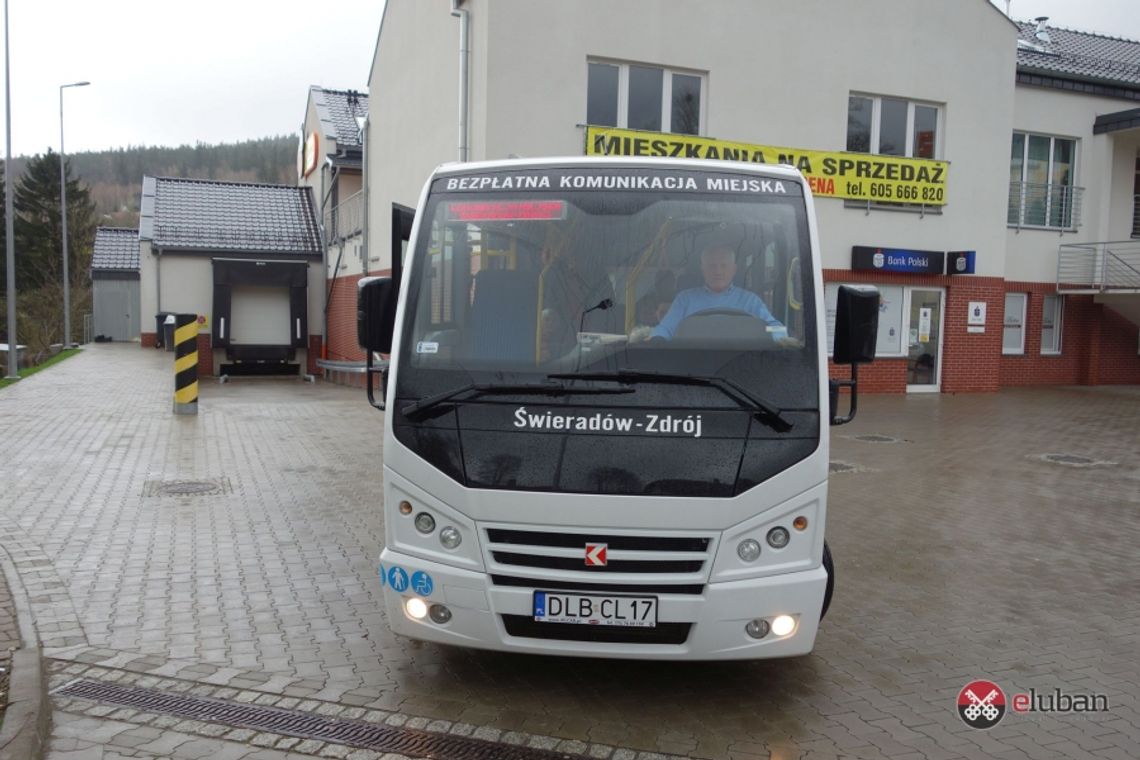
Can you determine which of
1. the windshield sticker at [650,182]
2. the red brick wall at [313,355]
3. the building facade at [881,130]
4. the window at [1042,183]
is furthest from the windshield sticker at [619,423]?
the red brick wall at [313,355]

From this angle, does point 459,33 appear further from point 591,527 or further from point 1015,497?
point 591,527

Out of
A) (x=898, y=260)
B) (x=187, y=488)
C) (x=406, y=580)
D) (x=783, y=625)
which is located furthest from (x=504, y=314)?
(x=898, y=260)

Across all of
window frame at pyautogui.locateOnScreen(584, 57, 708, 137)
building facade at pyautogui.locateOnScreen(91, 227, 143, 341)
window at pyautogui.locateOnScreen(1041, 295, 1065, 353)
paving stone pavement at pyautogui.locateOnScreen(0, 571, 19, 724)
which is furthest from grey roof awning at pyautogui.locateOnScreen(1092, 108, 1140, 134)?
building facade at pyautogui.locateOnScreen(91, 227, 143, 341)

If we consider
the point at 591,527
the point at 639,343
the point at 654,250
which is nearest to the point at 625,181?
the point at 654,250

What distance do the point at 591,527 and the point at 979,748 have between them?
2.01 metres

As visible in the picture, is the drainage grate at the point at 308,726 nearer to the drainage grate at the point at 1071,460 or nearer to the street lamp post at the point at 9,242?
the drainage grate at the point at 1071,460

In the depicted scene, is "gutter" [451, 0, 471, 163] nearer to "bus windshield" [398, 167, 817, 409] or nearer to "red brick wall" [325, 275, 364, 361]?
"red brick wall" [325, 275, 364, 361]

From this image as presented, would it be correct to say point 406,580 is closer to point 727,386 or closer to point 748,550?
point 748,550

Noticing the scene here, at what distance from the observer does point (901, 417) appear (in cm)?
1609

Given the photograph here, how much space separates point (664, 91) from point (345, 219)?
1310 cm

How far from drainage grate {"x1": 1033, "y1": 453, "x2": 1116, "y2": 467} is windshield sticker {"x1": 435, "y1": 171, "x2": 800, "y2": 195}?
8.84 m

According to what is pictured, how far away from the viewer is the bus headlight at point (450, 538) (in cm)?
435

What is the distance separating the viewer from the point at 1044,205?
2236cm

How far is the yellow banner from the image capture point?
16.4 m
